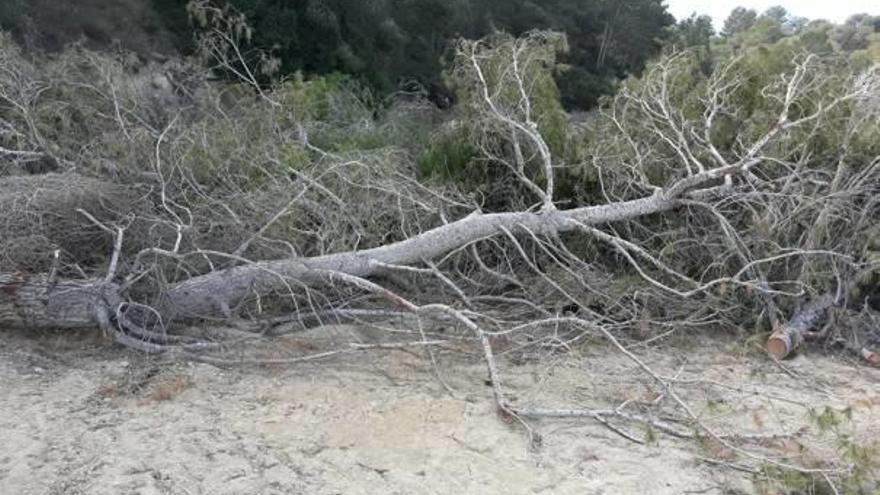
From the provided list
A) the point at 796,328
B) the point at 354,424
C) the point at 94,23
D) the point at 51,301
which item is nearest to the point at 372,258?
the point at 354,424

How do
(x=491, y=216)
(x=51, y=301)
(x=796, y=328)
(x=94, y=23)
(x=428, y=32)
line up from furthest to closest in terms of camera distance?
(x=428, y=32)
(x=94, y=23)
(x=491, y=216)
(x=796, y=328)
(x=51, y=301)

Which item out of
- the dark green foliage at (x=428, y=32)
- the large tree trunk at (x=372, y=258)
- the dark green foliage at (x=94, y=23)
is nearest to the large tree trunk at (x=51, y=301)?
the large tree trunk at (x=372, y=258)

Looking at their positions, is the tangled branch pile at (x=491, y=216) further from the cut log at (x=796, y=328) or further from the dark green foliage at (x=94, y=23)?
the dark green foliage at (x=94, y=23)

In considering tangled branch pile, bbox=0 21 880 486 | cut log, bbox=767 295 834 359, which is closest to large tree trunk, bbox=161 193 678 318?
tangled branch pile, bbox=0 21 880 486

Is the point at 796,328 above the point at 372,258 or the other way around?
the other way around

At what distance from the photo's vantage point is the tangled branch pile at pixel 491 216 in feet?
16.9

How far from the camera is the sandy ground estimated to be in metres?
3.63

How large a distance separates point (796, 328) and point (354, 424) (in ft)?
10.4

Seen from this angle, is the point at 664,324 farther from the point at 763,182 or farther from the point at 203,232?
the point at 203,232

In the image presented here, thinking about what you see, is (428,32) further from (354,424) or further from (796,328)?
(354,424)

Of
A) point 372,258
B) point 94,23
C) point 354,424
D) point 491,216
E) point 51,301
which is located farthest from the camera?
point 94,23

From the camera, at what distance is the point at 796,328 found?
18.3ft

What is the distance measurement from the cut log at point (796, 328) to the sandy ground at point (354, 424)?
21 cm

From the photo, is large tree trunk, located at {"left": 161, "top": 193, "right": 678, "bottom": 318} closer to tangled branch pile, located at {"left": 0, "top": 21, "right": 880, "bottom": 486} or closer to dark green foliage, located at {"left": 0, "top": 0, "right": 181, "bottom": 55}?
tangled branch pile, located at {"left": 0, "top": 21, "right": 880, "bottom": 486}
